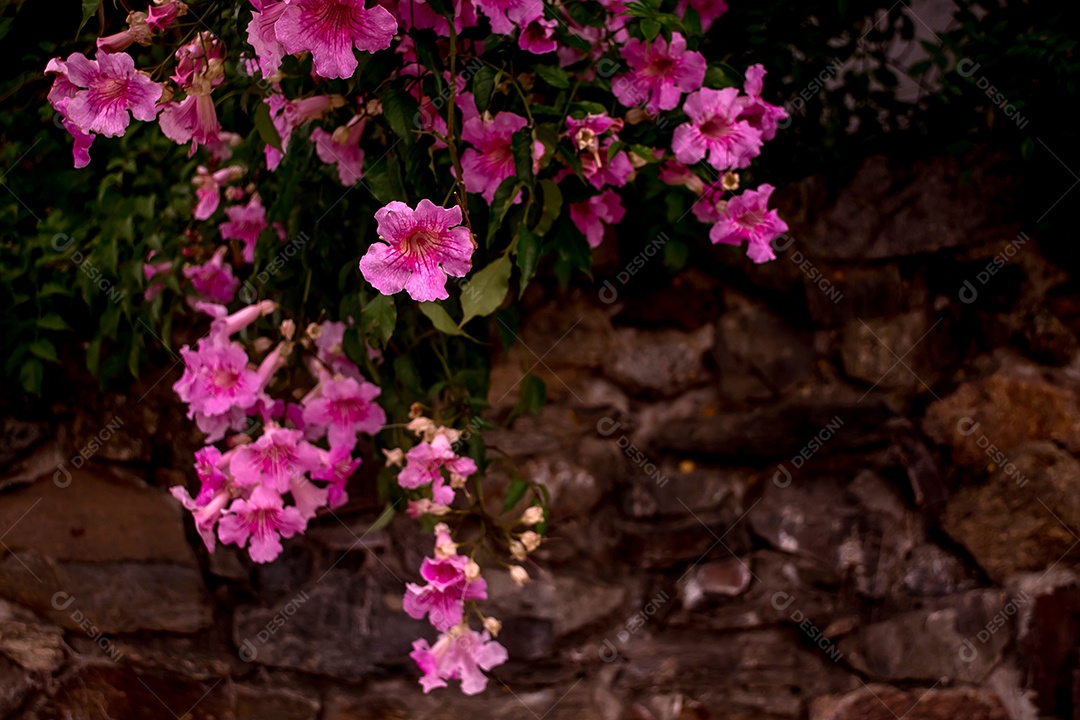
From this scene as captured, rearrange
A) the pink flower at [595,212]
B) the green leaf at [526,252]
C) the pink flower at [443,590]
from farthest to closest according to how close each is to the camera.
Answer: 1. the pink flower at [595,212]
2. the pink flower at [443,590]
3. the green leaf at [526,252]

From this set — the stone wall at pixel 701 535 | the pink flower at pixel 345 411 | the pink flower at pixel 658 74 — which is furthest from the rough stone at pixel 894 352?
the pink flower at pixel 345 411

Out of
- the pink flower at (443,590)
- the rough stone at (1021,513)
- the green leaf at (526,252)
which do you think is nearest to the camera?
the green leaf at (526,252)

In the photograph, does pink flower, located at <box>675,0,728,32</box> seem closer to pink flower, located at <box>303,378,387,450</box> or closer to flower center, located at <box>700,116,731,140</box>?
flower center, located at <box>700,116,731,140</box>

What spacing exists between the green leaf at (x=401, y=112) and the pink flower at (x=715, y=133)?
0.39 m

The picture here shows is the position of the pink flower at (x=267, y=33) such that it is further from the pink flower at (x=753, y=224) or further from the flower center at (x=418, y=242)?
the pink flower at (x=753, y=224)

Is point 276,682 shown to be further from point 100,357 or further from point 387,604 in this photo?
point 100,357

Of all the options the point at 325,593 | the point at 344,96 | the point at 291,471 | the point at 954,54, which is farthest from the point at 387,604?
the point at 954,54

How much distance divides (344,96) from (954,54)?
3.93 feet

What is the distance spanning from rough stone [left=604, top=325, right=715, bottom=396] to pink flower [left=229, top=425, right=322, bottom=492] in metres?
0.66

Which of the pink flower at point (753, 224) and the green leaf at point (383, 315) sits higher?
the pink flower at point (753, 224)

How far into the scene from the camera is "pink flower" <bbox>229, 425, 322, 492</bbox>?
1.15 m

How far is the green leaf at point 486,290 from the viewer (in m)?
0.97

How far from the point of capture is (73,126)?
938 mm

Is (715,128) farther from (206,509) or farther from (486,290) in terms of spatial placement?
(206,509)
